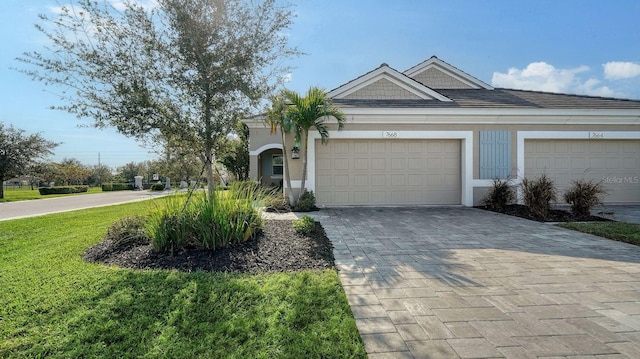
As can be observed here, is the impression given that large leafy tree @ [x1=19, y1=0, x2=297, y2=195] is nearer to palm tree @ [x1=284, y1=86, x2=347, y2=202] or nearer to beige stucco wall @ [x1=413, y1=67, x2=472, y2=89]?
palm tree @ [x1=284, y1=86, x2=347, y2=202]

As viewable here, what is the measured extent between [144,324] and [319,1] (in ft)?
21.3

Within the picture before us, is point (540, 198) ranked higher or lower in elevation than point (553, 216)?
higher

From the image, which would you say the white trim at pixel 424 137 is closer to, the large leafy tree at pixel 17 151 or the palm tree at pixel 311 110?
the palm tree at pixel 311 110

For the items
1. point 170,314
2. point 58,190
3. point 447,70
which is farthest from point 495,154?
point 58,190

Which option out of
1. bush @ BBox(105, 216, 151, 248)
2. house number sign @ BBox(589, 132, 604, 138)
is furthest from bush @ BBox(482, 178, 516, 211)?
bush @ BBox(105, 216, 151, 248)

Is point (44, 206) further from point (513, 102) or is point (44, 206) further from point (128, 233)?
point (513, 102)

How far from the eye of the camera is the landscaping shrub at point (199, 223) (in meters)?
4.46

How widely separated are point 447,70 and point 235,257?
13.6 m

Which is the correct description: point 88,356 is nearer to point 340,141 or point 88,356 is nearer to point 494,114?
point 340,141

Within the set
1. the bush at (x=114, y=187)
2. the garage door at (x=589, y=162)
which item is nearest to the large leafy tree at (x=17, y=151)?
the bush at (x=114, y=187)

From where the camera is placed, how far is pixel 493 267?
4.12m

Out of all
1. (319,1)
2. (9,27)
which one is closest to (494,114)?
(319,1)

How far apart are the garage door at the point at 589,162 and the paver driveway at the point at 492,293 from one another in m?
4.87

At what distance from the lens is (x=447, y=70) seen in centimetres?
1385
